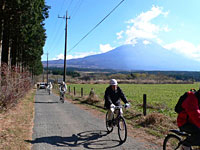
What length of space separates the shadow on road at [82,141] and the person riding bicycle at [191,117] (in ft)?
7.57

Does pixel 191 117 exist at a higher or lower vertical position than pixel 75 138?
higher

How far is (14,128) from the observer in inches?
A: 297

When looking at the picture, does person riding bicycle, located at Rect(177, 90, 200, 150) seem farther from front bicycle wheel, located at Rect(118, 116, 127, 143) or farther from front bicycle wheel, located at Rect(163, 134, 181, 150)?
front bicycle wheel, located at Rect(118, 116, 127, 143)

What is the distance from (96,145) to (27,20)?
37.5 ft

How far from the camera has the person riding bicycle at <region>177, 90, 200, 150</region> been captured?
148 inches

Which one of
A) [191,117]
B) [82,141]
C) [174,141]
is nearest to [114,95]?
[82,141]

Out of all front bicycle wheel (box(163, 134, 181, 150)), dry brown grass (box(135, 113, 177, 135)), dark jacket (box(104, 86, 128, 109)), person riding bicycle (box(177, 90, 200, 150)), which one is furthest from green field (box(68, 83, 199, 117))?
person riding bicycle (box(177, 90, 200, 150))

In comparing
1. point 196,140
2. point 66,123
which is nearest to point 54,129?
point 66,123

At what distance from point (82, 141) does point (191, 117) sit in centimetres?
347

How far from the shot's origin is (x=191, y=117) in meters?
3.81

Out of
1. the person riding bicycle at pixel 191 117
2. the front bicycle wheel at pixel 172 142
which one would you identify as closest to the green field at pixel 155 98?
the front bicycle wheel at pixel 172 142

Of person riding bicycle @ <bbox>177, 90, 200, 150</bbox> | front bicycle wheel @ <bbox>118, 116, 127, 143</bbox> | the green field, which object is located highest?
person riding bicycle @ <bbox>177, 90, 200, 150</bbox>

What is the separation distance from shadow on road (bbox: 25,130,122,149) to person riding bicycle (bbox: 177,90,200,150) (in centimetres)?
231

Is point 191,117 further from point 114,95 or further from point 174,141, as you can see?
point 114,95
